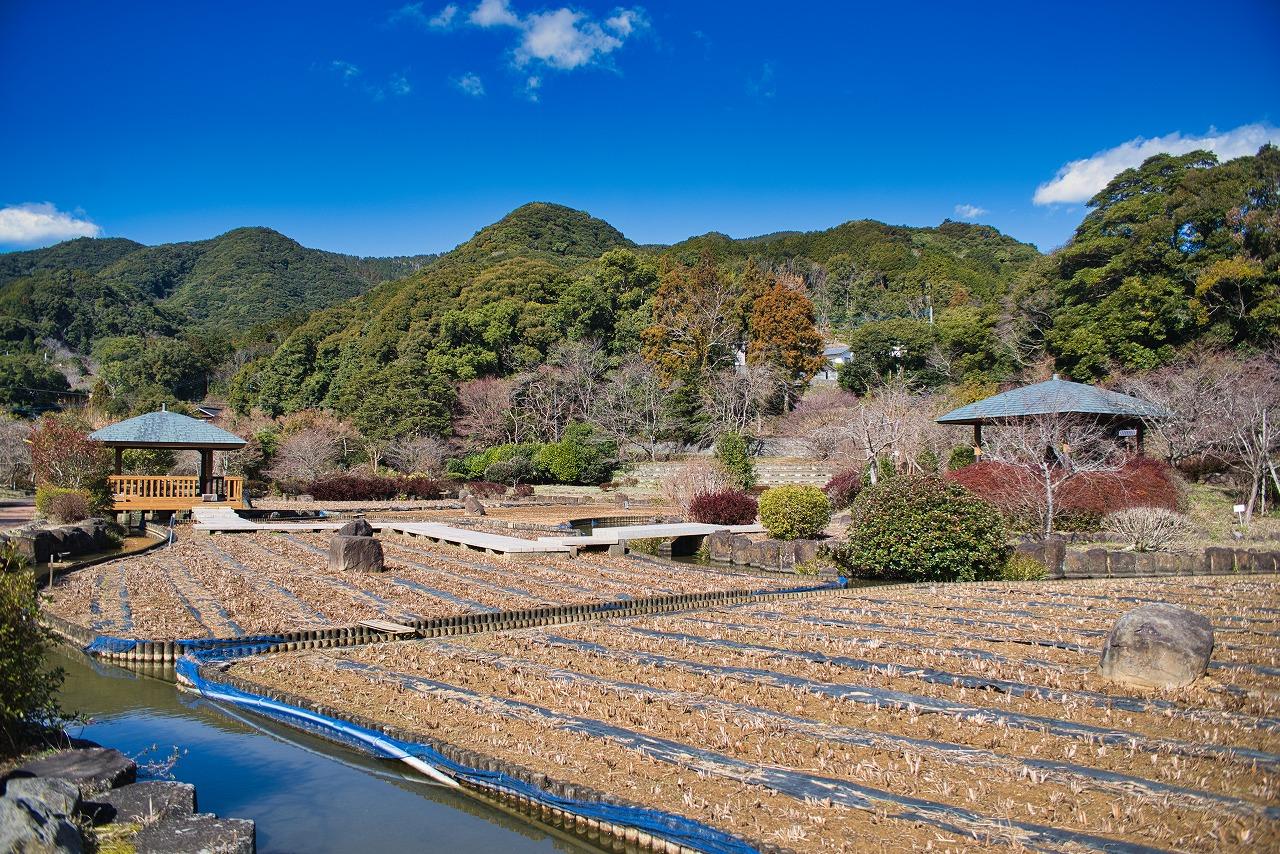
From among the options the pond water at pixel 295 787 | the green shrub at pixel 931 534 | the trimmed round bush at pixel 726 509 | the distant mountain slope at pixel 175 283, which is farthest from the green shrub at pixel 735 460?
the distant mountain slope at pixel 175 283

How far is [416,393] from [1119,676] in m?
29.7

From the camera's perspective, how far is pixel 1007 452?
18.0m

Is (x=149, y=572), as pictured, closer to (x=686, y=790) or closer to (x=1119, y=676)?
(x=686, y=790)

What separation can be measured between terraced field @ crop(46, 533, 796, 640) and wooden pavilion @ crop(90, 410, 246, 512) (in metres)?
5.16

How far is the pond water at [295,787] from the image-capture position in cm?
389

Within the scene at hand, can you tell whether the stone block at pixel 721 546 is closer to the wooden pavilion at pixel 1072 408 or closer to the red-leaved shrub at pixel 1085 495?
the red-leaved shrub at pixel 1085 495

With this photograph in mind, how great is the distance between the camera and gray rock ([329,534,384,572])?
36.8 ft

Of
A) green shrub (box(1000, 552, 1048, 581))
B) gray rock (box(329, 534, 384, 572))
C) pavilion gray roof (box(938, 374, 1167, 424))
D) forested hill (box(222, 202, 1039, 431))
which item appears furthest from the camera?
forested hill (box(222, 202, 1039, 431))

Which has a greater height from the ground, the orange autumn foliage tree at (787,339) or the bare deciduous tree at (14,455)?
the orange autumn foliage tree at (787,339)

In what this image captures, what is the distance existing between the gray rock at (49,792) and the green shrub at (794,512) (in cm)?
Answer: 1171

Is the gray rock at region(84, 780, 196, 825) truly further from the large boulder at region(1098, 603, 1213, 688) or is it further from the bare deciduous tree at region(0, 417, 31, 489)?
the bare deciduous tree at region(0, 417, 31, 489)

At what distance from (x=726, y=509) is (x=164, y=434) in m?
12.7

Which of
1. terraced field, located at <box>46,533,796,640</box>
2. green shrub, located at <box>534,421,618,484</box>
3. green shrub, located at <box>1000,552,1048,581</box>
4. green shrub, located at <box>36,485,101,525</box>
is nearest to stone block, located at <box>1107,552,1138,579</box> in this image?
green shrub, located at <box>1000,552,1048,581</box>

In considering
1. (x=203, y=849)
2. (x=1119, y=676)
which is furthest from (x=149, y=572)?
(x=1119, y=676)
